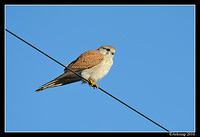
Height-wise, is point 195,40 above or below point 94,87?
above

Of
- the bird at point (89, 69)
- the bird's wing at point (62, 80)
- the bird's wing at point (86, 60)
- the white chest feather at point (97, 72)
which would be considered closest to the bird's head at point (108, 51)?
the bird at point (89, 69)

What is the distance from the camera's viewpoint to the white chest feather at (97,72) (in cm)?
625

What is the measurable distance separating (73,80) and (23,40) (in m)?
2.42

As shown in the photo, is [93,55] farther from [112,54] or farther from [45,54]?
[45,54]

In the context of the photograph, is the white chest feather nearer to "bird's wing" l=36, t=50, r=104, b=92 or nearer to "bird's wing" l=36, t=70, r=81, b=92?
"bird's wing" l=36, t=50, r=104, b=92

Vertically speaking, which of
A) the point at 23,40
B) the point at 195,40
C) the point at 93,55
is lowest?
the point at 23,40

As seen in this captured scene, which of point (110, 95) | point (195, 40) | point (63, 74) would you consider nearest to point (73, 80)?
point (63, 74)

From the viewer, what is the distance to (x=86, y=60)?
6.46 meters

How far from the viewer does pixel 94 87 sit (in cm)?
614

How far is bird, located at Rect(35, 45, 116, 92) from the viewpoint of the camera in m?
6.15

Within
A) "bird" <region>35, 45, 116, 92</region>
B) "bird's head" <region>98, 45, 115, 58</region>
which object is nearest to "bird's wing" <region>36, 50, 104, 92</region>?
"bird" <region>35, 45, 116, 92</region>

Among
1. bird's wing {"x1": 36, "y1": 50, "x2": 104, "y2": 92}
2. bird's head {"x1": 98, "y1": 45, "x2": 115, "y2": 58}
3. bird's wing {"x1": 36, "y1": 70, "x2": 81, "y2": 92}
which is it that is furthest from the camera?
bird's head {"x1": 98, "y1": 45, "x2": 115, "y2": 58}
